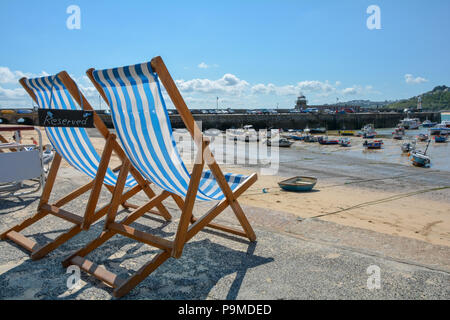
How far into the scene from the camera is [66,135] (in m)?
3.47

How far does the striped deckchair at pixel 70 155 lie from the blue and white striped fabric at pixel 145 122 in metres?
0.48

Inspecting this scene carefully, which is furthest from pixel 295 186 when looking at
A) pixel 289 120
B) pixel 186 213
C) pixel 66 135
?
pixel 289 120

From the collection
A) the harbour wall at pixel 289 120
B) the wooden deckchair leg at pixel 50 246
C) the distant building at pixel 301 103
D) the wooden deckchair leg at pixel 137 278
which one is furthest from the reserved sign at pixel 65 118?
the distant building at pixel 301 103

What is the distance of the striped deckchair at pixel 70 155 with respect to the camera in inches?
118

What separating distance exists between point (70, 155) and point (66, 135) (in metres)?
0.23

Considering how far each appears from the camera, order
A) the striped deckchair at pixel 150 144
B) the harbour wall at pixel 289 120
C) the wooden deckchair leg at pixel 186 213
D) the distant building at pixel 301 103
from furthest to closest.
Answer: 1. the distant building at pixel 301 103
2. the harbour wall at pixel 289 120
3. the wooden deckchair leg at pixel 186 213
4. the striped deckchair at pixel 150 144

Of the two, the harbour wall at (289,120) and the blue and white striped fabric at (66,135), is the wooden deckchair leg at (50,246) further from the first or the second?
the harbour wall at (289,120)

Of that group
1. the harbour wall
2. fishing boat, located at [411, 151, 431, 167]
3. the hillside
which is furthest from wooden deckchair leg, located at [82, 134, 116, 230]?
the hillside

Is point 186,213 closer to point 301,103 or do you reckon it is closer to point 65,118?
point 65,118

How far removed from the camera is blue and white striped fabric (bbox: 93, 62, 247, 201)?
2.31 m

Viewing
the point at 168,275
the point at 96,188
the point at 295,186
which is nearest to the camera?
the point at 168,275
